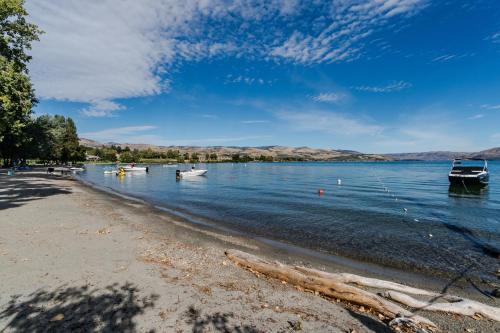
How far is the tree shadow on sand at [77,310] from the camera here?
5.73 m

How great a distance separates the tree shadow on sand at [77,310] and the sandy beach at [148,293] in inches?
0.9

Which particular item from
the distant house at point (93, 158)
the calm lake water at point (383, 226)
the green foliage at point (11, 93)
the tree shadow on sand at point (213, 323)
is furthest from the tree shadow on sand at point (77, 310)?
the distant house at point (93, 158)

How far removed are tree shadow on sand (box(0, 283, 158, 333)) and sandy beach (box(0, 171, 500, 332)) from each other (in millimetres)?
22

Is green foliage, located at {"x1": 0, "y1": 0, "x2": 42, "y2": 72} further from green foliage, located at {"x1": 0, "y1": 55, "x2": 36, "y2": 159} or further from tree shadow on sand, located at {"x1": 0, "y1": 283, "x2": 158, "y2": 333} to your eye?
tree shadow on sand, located at {"x1": 0, "y1": 283, "x2": 158, "y2": 333}

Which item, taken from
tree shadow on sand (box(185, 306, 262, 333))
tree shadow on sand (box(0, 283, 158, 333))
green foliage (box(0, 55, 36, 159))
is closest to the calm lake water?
tree shadow on sand (box(185, 306, 262, 333))

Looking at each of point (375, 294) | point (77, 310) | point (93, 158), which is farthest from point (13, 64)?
point (93, 158)

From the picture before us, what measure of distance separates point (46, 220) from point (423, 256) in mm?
20902

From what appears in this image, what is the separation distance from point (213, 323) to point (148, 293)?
7.61 feet

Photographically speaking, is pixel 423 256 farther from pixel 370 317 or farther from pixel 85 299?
pixel 85 299

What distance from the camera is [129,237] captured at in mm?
13328

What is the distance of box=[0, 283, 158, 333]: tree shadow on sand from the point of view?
18.8ft

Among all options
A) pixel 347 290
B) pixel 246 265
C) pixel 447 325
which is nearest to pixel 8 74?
pixel 246 265

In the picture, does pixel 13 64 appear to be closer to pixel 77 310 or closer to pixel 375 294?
pixel 77 310

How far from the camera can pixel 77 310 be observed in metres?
6.34
